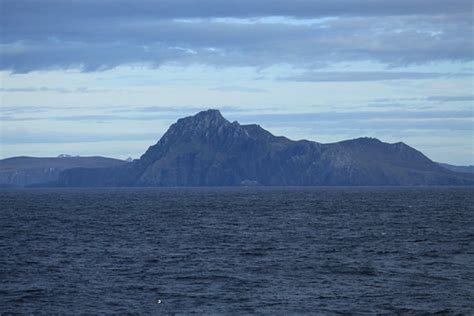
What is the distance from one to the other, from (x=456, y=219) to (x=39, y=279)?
75.0 meters

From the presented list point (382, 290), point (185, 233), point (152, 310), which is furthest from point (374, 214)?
point (152, 310)

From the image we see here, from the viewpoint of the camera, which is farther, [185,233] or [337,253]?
[185,233]

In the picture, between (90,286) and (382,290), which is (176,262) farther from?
(382,290)

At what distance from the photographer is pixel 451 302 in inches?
1953

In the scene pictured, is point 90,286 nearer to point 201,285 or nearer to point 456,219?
point 201,285

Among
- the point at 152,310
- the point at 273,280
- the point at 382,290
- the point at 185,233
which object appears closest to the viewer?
the point at 152,310

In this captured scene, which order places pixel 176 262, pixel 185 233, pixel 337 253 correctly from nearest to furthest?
pixel 176 262 → pixel 337 253 → pixel 185 233

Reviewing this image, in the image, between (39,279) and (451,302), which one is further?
(39,279)

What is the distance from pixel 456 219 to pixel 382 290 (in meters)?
68.8

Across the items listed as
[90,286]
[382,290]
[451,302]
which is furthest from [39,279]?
[451,302]

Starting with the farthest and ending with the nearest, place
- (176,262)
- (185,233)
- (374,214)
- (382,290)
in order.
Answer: (374,214)
(185,233)
(176,262)
(382,290)

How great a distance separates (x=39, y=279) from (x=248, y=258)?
18.5 meters

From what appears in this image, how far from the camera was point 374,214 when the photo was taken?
137 m

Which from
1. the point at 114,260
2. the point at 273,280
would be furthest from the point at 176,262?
the point at 273,280
